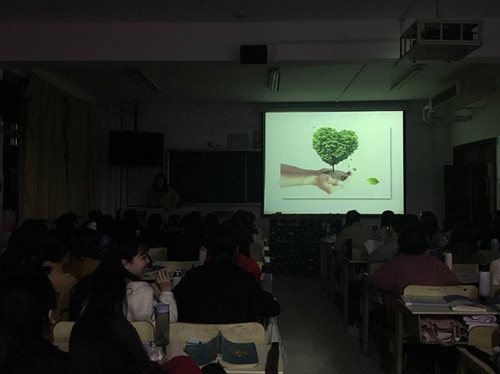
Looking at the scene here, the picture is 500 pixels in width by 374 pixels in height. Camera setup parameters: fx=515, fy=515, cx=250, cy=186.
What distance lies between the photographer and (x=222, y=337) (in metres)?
2.46

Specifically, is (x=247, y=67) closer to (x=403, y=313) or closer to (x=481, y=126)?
(x=481, y=126)

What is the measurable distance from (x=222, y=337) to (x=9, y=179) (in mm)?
5438

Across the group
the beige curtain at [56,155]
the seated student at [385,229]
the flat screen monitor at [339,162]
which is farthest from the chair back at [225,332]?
the flat screen monitor at [339,162]

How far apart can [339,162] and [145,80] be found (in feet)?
12.9

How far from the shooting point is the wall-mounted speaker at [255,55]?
17.4 ft

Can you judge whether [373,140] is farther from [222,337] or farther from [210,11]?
[222,337]

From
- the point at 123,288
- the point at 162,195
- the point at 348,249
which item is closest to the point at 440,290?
the point at 123,288

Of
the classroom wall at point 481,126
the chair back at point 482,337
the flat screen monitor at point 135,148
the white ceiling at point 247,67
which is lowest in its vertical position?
the chair back at point 482,337

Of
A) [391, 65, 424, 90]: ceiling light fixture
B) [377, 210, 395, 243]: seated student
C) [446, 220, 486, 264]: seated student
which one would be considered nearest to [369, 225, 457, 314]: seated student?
[446, 220, 486, 264]: seated student

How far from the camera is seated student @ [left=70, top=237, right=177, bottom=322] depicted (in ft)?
6.10

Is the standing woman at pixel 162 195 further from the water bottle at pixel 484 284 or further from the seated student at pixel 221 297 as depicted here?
the water bottle at pixel 484 284

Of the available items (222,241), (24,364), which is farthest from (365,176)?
(24,364)

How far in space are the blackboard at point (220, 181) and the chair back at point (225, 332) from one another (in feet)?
24.8

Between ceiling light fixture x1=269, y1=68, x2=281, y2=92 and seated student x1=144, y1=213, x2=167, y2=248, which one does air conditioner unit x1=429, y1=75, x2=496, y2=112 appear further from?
seated student x1=144, y1=213, x2=167, y2=248
